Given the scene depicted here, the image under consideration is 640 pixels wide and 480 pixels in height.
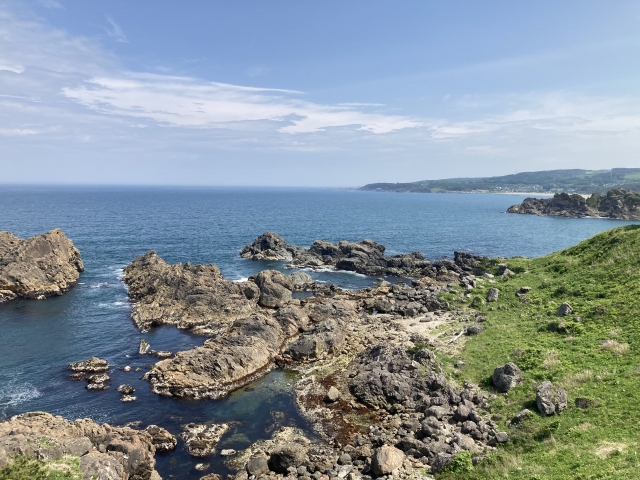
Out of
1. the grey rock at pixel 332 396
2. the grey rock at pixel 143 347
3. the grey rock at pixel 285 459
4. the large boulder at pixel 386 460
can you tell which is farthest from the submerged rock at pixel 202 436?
the grey rock at pixel 143 347

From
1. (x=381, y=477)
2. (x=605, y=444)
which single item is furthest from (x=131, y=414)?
(x=605, y=444)

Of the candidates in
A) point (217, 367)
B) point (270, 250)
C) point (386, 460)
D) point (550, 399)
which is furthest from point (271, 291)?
point (550, 399)

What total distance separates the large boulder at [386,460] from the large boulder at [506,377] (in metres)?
12.1

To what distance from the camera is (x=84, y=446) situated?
2344 centimetres

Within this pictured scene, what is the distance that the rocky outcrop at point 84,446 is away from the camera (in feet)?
71.2

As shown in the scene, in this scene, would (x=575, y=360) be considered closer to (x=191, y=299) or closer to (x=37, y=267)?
(x=191, y=299)

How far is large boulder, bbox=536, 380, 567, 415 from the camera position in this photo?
91.5 ft

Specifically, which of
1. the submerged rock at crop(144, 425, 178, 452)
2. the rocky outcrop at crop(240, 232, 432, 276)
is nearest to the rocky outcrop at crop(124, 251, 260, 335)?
the submerged rock at crop(144, 425, 178, 452)

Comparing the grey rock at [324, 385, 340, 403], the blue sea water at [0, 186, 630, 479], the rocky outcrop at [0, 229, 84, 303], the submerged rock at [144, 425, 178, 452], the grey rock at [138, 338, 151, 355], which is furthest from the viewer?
the rocky outcrop at [0, 229, 84, 303]

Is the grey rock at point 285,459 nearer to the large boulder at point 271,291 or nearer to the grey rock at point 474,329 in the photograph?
the grey rock at point 474,329

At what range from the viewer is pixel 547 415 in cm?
2789

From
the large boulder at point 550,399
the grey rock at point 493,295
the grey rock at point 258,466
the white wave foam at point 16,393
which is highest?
the grey rock at point 493,295

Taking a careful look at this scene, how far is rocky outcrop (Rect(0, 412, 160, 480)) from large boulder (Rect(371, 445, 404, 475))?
14916mm

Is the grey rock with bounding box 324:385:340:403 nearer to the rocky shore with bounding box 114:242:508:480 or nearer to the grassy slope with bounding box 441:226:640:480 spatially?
the rocky shore with bounding box 114:242:508:480
